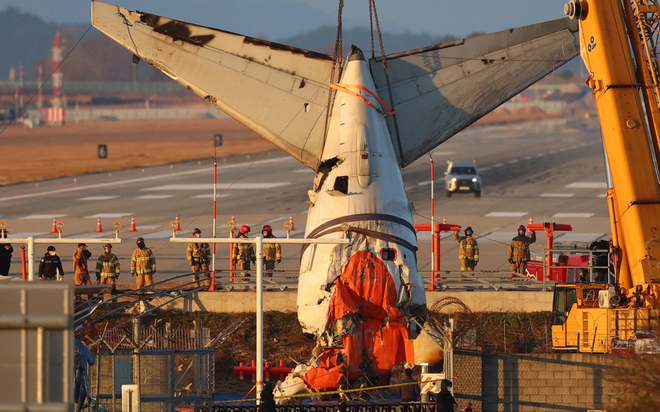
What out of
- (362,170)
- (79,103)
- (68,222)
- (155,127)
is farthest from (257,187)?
(79,103)

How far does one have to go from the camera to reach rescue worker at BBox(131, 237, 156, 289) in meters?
31.3

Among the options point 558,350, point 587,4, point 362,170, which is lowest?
point 558,350

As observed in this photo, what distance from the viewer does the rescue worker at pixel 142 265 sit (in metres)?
31.3

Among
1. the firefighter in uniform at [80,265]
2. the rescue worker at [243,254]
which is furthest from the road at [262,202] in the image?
the firefighter in uniform at [80,265]

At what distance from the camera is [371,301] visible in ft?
72.9

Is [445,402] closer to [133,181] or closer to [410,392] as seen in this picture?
[410,392]

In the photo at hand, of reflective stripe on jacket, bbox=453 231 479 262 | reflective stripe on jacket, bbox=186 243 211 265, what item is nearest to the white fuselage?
reflective stripe on jacket, bbox=186 243 211 265

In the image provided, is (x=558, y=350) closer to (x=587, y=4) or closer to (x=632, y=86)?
(x=632, y=86)

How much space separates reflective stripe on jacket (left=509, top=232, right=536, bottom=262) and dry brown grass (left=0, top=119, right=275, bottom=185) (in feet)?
162

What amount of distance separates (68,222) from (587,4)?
34470 mm

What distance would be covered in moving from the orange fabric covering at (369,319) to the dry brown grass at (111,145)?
5675 centimetres

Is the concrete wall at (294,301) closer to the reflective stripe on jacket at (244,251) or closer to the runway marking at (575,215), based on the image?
the reflective stripe on jacket at (244,251)

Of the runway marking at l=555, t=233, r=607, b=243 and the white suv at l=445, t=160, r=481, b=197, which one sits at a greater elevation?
the white suv at l=445, t=160, r=481, b=197

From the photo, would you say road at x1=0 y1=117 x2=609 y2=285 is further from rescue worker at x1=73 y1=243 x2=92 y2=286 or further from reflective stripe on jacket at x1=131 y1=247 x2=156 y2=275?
rescue worker at x1=73 y1=243 x2=92 y2=286
